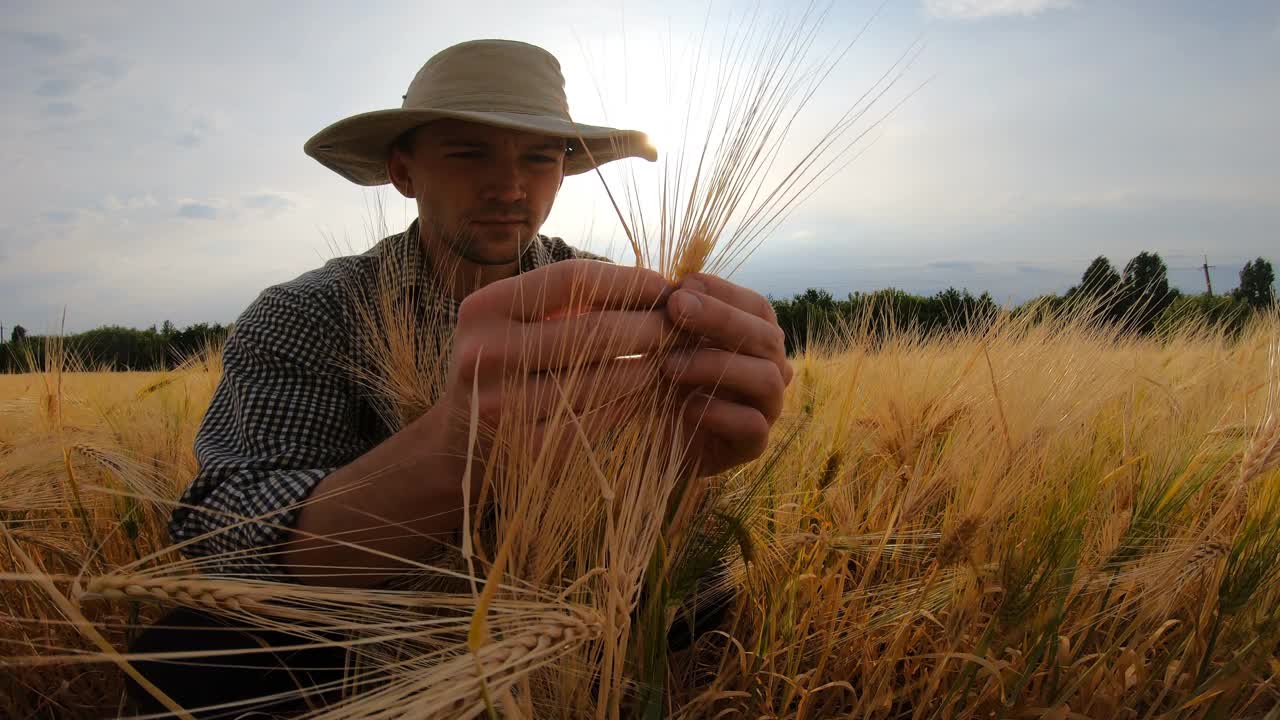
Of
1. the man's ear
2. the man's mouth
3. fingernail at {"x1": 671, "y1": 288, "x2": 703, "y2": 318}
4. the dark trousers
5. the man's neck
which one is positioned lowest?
the dark trousers

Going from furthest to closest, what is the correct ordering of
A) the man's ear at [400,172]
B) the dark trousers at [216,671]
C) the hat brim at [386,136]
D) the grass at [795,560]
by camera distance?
1. the man's ear at [400,172]
2. the hat brim at [386,136]
3. the dark trousers at [216,671]
4. the grass at [795,560]

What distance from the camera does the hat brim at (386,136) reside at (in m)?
1.20

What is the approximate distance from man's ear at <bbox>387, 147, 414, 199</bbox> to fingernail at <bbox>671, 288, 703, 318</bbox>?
0.97 metres

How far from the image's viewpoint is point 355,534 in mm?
842

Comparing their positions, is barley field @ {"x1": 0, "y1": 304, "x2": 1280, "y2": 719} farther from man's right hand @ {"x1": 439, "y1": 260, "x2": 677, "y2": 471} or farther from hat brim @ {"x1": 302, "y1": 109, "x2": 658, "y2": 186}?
hat brim @ {"x1": 302, "y1": 109, "x2": 658, "y2": 186}

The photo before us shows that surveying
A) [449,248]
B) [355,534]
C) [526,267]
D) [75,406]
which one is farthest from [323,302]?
[75,406]

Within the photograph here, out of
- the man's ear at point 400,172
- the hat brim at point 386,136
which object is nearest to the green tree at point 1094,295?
the hat brim at point 386,136

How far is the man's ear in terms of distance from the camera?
1.50 metres

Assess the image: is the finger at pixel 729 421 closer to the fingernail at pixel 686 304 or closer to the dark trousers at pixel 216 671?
the fingernail at pixel 686 304

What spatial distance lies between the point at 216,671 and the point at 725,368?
772 millimetres

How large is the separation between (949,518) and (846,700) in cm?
32

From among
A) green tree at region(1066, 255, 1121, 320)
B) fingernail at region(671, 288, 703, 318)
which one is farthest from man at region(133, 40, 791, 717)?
green tree at region(1066, 255, 1121, 320)

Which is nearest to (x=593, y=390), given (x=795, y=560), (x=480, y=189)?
(x=795, y=560)

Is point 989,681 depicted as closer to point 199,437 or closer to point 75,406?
point 199,437
